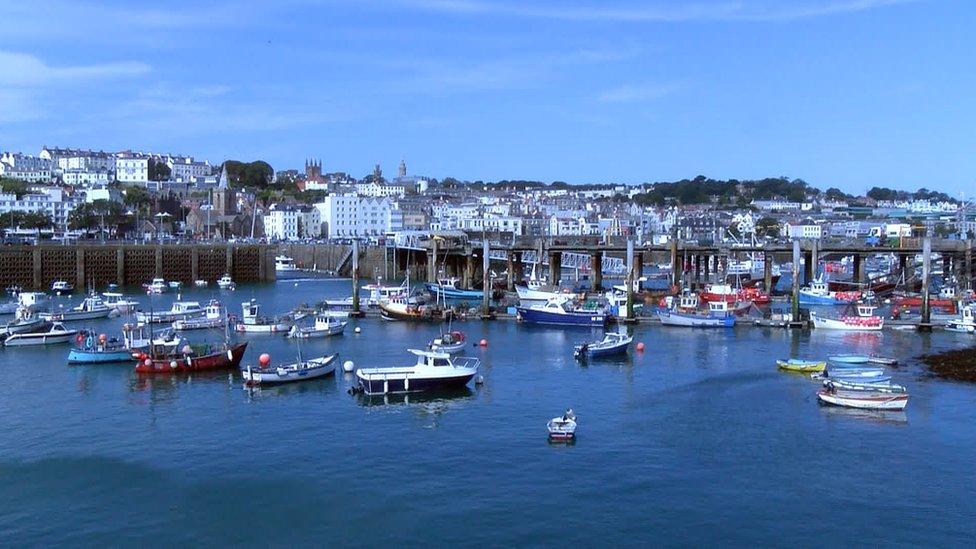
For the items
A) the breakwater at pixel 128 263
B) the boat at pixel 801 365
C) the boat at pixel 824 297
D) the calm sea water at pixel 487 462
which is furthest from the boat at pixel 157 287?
the boat at pixel 801 365

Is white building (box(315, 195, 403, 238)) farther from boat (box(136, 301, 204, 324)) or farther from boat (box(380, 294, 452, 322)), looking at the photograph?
boat (box(380, 294, 452, 322))

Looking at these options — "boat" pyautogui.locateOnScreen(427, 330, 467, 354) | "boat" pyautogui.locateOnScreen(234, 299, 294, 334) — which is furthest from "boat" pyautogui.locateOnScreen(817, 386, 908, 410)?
"boat" pyautogui.locateOnScreen(234, 299, 294, 334)

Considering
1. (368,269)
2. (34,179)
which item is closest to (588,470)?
(368,269)

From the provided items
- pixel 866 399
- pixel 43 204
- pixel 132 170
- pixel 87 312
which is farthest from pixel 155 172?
pixel 866 399

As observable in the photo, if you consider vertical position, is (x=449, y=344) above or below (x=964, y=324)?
below

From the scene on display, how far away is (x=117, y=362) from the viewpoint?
4291 centimetres

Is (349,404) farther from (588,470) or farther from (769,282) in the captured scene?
(769,282)

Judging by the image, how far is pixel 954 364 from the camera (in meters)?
42.8

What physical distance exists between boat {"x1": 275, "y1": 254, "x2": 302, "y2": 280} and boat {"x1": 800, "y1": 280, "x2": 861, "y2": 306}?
52075mm

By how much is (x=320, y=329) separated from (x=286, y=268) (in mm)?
59087

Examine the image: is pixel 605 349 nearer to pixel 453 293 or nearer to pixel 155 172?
pixel 453 293

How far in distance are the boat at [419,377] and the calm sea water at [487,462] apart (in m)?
0.86

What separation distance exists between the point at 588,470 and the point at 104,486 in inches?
489

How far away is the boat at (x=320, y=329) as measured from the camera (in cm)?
5150
